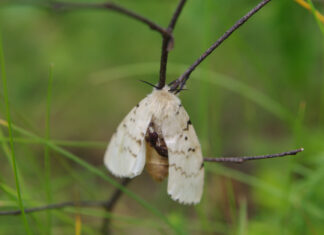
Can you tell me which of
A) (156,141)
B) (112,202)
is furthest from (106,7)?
(112,202)

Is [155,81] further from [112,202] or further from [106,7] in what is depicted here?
[106,7]

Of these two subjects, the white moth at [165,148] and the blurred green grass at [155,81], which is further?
the blurred green grass at [155,81]

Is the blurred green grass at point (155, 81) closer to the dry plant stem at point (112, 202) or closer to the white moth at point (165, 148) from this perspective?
the dry plant stem at point (112, 202)

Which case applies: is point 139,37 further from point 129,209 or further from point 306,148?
point 306,148

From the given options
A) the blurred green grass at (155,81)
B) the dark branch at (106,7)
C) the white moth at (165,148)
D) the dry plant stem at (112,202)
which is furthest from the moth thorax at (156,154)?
the blurred green grass at (155,81)

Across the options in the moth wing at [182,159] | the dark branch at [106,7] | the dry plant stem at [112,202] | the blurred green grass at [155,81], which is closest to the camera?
the dark branch at [106,7]

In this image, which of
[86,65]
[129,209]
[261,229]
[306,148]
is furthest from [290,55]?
[86,65]

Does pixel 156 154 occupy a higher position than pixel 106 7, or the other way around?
pixel 106 7

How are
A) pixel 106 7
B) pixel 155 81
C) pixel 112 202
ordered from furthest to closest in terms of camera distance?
1. pixel 155 81
2. pixel 112 202
3. pixel 106 7
